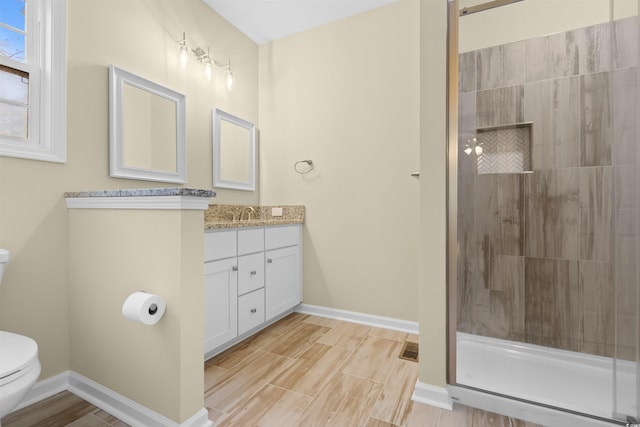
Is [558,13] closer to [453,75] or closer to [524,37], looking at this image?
[524,37]

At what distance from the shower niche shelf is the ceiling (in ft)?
4.46

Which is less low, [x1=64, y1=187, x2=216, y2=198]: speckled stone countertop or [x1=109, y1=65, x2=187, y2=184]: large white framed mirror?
[x1=109, y1=65, x2=187, y2=184]: large white framed mirror

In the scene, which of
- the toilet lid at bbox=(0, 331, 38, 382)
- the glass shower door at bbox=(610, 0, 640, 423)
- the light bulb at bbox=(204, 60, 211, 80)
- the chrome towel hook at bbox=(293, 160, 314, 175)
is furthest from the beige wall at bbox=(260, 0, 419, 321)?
the toilet lid at bbox=(0, 331, 38, 382)

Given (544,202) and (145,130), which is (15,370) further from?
(544,202)

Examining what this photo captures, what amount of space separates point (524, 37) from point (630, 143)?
1167mm

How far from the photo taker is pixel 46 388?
1.50m

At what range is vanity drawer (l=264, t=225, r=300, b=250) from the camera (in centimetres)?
230

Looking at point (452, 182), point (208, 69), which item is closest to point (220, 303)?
point (452, 182)

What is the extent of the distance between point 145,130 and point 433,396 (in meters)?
2.28

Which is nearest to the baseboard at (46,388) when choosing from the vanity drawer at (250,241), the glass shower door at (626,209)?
the vanity drawer at (250,241)

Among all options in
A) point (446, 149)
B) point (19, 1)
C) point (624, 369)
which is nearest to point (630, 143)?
point (446, 149)

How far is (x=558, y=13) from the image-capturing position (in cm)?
185

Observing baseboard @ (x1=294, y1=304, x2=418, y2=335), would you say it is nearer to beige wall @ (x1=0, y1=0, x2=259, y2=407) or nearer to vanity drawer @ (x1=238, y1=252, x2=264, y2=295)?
vanity drawer @ (x1=238, y1=252, x2=264, y2=295)

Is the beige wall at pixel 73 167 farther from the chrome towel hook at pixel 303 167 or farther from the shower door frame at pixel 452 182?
the shower door frame at pixel 452 182
